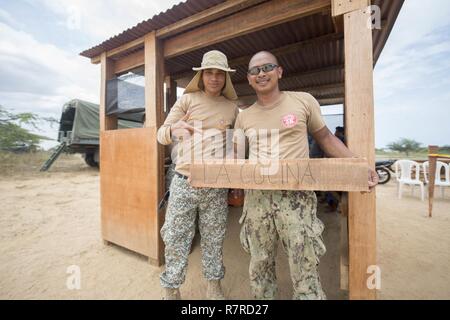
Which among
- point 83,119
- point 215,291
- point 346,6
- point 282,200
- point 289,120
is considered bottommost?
point 215,291

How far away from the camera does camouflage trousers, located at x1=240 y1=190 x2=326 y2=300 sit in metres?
1.50

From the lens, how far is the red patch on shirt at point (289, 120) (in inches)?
60.4

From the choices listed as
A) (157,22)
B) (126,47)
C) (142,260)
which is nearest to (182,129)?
(157,22)

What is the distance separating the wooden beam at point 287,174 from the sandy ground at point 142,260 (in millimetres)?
1575

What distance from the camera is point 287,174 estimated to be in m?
1.30

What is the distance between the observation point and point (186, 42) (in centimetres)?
271

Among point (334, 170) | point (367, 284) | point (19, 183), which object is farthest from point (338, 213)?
point (19, 183)

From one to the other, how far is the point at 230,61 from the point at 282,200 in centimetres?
282

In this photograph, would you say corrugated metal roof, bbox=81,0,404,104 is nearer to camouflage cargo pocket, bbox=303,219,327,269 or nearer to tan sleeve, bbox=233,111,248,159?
tan sleeve, bbox=233,111,248,159

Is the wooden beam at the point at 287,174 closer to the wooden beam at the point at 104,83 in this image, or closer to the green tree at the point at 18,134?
the wooden beam at the point at 104,83

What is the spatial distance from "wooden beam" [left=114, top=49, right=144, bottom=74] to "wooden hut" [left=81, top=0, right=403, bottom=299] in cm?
1

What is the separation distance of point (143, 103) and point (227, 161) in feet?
6.90

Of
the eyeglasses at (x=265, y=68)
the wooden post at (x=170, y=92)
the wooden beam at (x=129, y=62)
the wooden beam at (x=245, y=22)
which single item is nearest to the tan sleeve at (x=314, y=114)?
the eyeglasses at (x=265, y=68)

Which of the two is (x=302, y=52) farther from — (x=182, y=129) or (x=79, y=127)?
(x=79, y=127)
